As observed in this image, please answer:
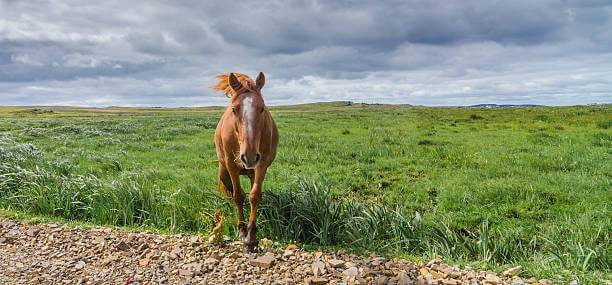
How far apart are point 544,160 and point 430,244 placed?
902 centimetres

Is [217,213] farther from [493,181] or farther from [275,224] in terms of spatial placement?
[493,181]

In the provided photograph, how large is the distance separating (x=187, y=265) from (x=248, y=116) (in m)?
2.14

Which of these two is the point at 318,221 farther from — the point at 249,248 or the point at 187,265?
the point at 187,265

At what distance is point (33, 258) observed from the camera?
5832 mm

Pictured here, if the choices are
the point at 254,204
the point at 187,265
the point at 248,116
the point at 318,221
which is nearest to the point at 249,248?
the point at 254,204

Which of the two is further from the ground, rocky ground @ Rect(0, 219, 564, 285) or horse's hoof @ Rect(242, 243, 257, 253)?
horse's hoof @ Rect(242, 243, 257, 253)

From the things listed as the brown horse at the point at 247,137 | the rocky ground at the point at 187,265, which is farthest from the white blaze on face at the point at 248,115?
the rocky ground at the point at 187,265

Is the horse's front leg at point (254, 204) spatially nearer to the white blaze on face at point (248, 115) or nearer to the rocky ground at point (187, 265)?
the rocky ground at point (187, 265)

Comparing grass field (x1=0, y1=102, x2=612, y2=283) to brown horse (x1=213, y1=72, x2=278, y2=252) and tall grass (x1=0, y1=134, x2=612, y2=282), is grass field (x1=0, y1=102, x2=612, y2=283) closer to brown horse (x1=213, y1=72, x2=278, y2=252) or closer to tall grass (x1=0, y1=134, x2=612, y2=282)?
tall grass (x1=0, y1=134, x2=612, y2=282)

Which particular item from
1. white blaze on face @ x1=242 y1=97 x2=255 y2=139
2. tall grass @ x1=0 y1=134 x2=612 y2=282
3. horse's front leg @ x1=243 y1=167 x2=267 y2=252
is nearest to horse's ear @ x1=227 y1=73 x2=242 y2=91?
white blaze on face @ x1=242 y1=97 x2=255 y2=139

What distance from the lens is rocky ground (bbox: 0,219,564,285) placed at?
4930 millimetres

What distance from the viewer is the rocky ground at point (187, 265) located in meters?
4.93

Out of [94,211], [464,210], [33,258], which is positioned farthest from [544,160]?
[33,258]

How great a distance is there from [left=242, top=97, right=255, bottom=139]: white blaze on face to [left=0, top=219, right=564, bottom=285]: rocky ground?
172cm
